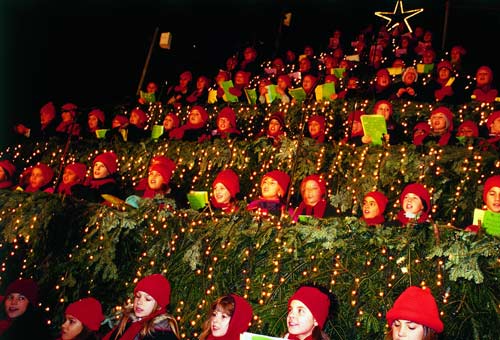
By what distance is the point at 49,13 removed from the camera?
8.68 metres

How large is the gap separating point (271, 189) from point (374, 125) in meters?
1.22

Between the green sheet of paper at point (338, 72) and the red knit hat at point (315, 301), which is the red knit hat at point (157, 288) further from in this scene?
the green sheet of paper at point (338, 72)


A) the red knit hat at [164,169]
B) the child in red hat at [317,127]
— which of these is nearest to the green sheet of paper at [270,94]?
the child in red hat at [317,127]

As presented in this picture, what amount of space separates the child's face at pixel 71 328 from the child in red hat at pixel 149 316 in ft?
0.69

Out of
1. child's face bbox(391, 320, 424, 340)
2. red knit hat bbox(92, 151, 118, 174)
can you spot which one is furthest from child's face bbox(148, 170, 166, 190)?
child's face bbox(391, 320, 424, 340)

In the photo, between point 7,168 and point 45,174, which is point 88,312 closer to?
point 45,174

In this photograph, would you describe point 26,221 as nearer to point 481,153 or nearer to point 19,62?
point 481,153

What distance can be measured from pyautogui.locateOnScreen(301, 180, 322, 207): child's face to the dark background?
192 inches

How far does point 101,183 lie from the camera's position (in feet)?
18.4

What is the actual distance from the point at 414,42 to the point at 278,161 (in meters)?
6.09

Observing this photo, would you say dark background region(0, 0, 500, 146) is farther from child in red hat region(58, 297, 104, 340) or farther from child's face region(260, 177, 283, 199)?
child in red hat region(58, 297, 104, 340)

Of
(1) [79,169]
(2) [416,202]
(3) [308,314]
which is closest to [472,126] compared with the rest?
(2) [416,202]

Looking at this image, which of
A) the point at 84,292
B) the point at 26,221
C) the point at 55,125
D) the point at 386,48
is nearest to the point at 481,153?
the point at 84,292

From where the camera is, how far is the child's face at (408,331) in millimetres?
Answer: 2504
